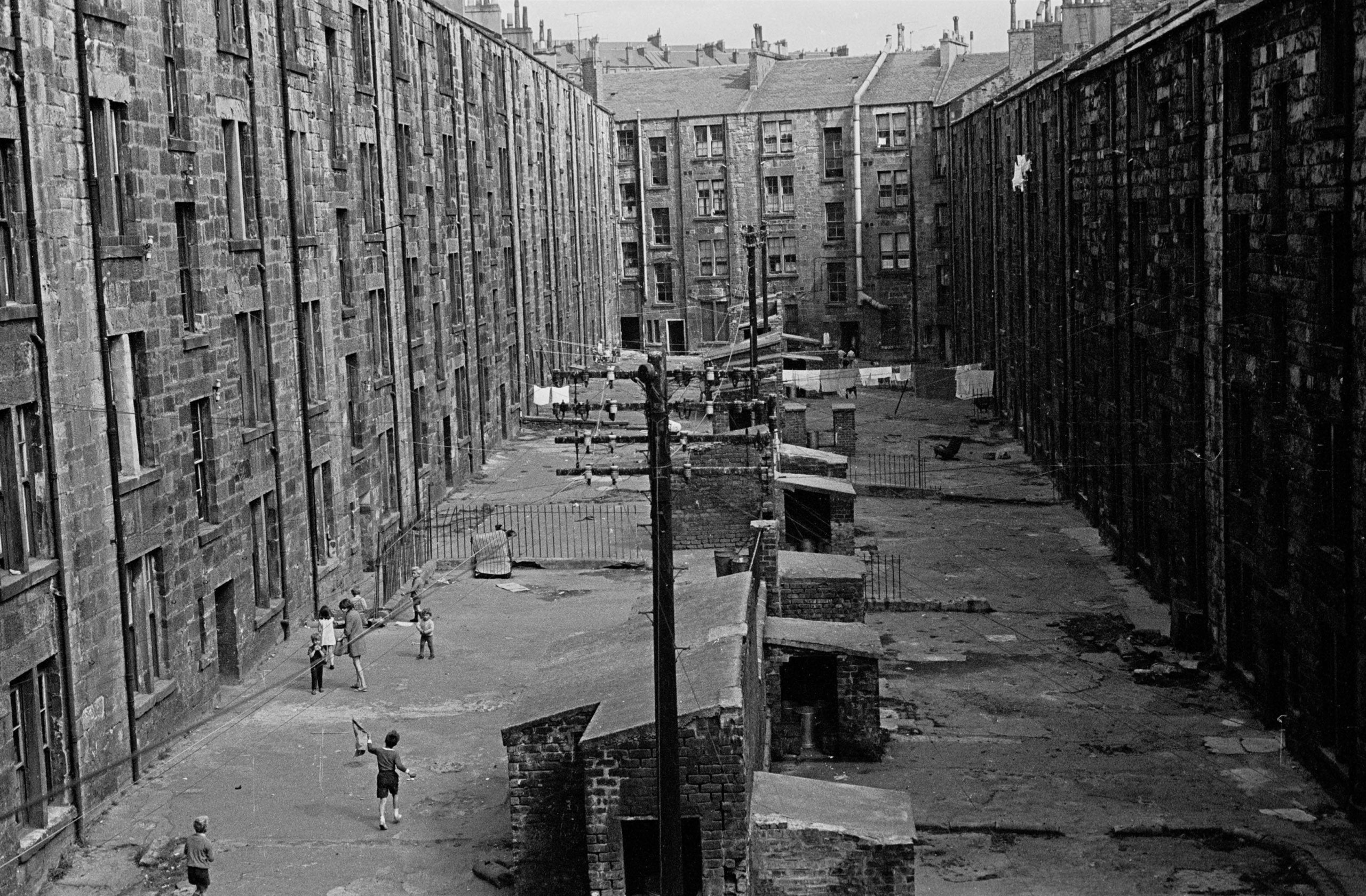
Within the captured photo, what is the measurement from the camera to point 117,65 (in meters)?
23.1

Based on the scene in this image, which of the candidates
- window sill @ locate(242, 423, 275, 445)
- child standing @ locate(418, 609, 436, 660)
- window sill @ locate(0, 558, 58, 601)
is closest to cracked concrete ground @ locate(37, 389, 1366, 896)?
child standing @ locate(418, 609, 436, 660)

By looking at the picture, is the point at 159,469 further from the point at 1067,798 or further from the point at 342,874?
the point at 1067,798

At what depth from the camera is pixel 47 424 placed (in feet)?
65.3

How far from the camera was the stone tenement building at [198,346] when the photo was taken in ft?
64.6

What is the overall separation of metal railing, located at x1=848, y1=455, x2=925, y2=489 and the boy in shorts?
26.3 metres

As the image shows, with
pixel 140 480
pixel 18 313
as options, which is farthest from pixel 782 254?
pixel 18 313

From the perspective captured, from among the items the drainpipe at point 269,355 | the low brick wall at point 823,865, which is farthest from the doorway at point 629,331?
the low brick wall at point 823,865

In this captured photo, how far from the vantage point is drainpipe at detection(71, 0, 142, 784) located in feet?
70.5

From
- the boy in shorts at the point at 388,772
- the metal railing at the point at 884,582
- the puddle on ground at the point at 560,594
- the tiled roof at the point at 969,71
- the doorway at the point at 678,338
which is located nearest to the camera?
the boy in shorts at the point at 388,772

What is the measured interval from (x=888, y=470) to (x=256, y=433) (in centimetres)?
2452

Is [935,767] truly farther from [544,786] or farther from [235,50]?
[235,50]

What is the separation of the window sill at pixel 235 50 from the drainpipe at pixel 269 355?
0.17 m

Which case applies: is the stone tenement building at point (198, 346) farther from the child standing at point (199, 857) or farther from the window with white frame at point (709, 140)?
the window with white frame at point (709, 140)

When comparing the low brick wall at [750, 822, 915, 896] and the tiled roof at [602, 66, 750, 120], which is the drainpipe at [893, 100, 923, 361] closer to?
the tiled roof at [602, 66, 750, 120]
